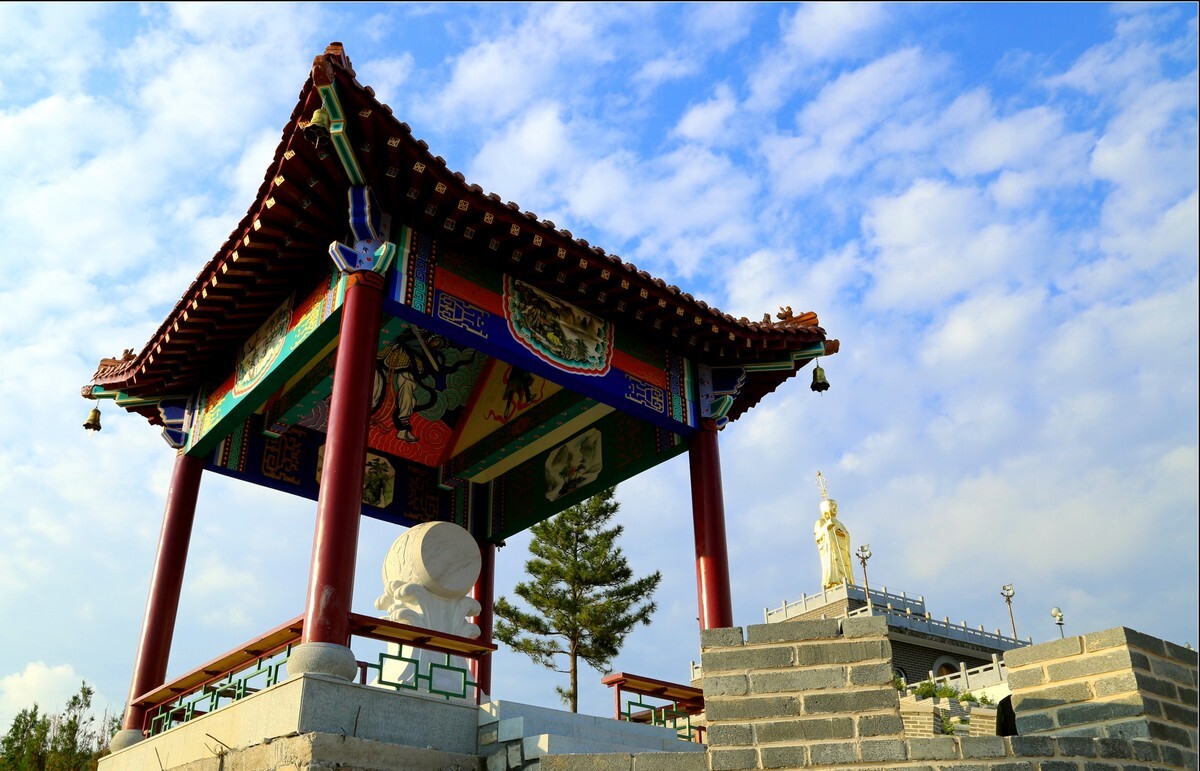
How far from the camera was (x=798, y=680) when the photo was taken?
5.87m

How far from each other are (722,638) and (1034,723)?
6.82 feet

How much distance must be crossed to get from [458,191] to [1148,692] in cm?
696

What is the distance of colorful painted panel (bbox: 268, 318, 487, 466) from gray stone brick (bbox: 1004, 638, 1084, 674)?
8234 mm

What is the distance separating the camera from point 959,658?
131 ft

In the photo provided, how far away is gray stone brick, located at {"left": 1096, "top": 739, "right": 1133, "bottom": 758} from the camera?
5520 millimetres

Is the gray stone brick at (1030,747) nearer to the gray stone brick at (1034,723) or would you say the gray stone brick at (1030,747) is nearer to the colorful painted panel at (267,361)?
the gray stone brick at (1034,723)

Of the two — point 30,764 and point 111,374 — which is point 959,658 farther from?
point 111,374

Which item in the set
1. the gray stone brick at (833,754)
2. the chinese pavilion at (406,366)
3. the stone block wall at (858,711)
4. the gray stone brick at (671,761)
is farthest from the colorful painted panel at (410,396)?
the gray stone brick at (833,754)

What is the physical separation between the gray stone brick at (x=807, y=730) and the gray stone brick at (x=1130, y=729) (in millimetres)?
1595

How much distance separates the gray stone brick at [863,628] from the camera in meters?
5.76

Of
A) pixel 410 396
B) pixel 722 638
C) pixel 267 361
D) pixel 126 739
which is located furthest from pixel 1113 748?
pixel 410 396

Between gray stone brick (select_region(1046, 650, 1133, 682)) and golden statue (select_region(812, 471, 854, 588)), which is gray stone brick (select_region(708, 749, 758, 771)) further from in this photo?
golden statue (select_region(812, 471, 854, 588))

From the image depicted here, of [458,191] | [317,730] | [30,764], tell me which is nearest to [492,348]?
[458,191]

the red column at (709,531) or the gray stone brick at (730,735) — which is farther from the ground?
the red column at (709,531)
